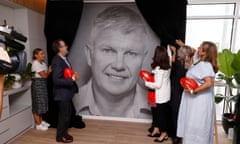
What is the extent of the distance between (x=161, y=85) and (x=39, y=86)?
2.03 metres

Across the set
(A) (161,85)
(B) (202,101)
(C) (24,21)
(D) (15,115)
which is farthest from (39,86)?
(B) (202,101)

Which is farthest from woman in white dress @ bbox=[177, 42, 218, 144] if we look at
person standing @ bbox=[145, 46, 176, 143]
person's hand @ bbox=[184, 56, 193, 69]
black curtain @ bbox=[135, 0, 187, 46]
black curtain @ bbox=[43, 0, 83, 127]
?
black curtain @ bbox=[43, 0, 83, 127]

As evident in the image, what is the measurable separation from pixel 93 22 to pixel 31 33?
1.13 m

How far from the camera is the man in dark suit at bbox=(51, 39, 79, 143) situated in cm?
254

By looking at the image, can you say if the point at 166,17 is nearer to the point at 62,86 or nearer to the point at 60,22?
the point at 60,22

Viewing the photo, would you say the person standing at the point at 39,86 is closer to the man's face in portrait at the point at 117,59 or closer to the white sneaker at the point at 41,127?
the white sneaker at the point at 41,127

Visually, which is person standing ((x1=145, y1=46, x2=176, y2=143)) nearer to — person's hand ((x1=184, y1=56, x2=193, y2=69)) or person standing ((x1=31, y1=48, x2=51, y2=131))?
person's hand ((x1=184, y1=56, x2=193, y2=69))

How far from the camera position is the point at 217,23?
3.28m

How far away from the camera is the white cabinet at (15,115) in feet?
8.29

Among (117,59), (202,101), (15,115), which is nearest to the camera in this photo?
(202,101)

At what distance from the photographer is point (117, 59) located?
336 centimetres

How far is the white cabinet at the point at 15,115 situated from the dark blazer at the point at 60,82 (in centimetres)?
71

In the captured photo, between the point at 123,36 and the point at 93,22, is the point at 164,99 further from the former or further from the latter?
the point at 93,22

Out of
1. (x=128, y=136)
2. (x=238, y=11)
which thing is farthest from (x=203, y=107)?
(x=238, y=11)
